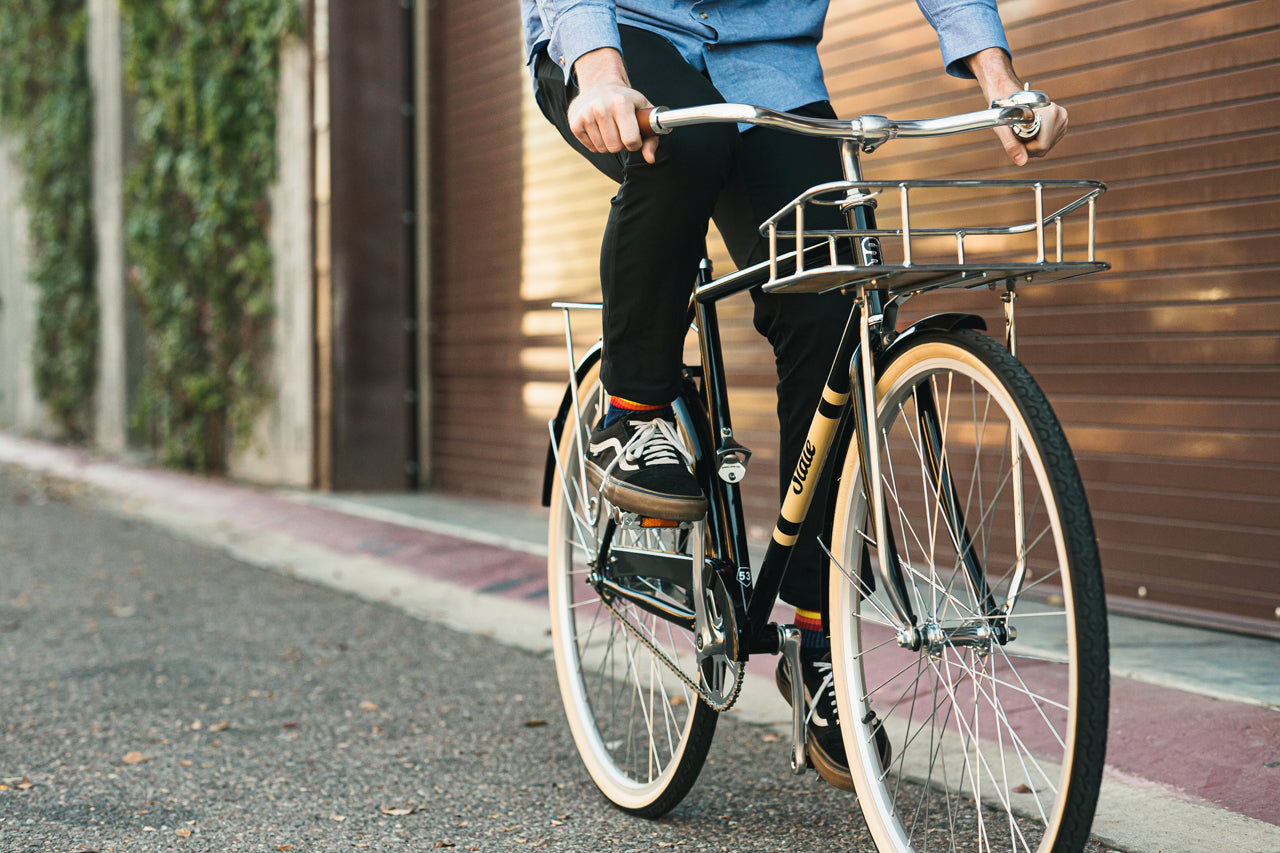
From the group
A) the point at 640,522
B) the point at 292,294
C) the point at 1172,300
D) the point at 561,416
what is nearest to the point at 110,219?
the point at 292,294

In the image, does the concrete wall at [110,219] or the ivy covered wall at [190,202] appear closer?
the ivy covered wall at [190,202]

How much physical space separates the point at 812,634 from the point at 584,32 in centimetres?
102

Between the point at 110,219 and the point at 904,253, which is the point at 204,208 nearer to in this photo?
the point at 110,219

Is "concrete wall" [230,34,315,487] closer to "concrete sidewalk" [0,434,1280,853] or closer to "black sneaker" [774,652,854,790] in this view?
"concrete sidewalk" [0,434,1280,853]

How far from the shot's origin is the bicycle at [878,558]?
155 cm

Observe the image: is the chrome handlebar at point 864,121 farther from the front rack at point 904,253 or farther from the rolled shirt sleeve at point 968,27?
the rolled shirt sleeve at point 968,27

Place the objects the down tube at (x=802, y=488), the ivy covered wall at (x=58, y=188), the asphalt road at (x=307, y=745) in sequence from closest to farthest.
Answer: the down tube at (x=802, y=488)
the asphalt road at (x=307, y=745)
the ivy covered wall at (x=58, y=188)

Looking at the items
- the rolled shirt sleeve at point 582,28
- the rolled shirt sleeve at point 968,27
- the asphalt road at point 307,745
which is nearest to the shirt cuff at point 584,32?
the rolled shirt sleeve at point 582,28

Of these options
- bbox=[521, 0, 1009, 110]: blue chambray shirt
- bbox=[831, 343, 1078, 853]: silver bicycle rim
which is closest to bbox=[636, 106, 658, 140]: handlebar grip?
bbox=[521, 0, 1009, 110]: blue chambray shirt

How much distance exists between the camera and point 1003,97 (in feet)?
6.55

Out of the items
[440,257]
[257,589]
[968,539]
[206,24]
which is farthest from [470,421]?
[968,539]

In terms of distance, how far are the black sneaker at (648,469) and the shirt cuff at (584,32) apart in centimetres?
61

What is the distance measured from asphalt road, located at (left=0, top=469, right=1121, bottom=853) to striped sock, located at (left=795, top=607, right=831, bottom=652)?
356 millimetres

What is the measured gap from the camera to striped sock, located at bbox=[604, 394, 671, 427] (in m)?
2.22
